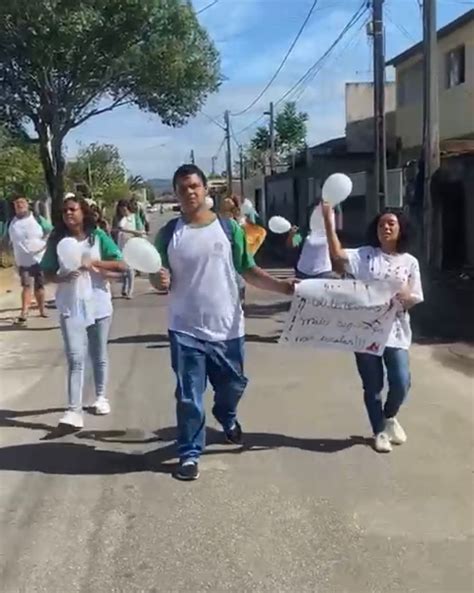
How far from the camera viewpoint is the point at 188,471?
5.84 metres

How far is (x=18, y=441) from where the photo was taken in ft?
22.7

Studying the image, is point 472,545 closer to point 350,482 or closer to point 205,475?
point 350,482

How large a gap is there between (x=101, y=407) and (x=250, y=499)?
237 cm

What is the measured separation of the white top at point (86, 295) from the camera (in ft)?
23.0

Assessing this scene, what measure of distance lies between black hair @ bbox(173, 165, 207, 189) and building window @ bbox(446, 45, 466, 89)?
72.7 feet

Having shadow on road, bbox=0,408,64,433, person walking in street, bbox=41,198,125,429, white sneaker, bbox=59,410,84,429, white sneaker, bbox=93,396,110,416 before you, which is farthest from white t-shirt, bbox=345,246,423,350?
shadow on road, bbox=0,408,64,433

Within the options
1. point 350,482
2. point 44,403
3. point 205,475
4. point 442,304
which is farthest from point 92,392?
point 442,304

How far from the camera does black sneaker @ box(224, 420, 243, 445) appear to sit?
21.5 ft

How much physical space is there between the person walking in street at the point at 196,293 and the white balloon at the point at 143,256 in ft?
0.28

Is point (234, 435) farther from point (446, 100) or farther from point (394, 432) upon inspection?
point (446, 100)

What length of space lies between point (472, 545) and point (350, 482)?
1057 millimetres

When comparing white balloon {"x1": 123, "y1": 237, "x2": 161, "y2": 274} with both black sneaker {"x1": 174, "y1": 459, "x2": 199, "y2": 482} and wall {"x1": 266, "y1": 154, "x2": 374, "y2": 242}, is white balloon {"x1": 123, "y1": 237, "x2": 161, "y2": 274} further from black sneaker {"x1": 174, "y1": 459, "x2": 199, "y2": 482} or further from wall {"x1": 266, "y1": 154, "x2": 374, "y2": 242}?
wall {"x1": 266, "y1": 154, "x2": 374, "y2": 242}

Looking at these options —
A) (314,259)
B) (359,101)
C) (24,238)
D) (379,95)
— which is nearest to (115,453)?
(314,259)

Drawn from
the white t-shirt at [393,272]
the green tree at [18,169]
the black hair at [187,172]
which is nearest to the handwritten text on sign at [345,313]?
the white t-shirt at [393,272]
